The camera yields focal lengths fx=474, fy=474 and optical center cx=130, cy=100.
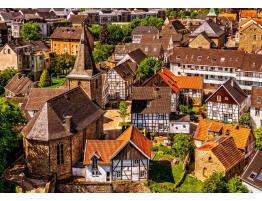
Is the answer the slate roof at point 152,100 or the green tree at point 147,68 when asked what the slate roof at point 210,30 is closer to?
the green tree at point 147,68

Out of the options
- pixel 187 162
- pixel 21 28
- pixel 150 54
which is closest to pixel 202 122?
pixel 187 162

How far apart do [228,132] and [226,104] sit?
1051 centimetres

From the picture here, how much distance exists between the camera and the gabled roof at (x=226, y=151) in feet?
154

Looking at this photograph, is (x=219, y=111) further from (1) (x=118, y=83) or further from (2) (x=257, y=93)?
(1) (x=118, y=83)

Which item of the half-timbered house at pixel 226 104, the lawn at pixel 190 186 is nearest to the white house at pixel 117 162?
the lawn at pixel 190 186

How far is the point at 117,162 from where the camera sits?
4619cm

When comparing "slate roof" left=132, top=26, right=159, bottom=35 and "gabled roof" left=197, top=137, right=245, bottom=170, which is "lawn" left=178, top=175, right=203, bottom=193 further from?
"slate roof" left=132, top=26, right=159, bottom=35

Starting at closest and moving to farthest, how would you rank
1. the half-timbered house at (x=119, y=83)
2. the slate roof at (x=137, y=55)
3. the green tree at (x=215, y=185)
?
the green tree at (x=215, y=185) → the half-timbered house at (x=119, y=83) → the slate roof at (x=137, y=55)

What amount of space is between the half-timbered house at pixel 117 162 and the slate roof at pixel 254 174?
941cm

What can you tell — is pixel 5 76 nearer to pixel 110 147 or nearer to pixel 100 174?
pixel 110 147

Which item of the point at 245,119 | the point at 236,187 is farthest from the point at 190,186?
the point at 245,119

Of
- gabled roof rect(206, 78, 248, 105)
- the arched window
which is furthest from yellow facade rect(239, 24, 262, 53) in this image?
the arched window

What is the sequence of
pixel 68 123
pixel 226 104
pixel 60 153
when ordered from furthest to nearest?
pixel 226 104 < pixel 68 123 < pixel 60 153

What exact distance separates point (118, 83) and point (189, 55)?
1415 cm
